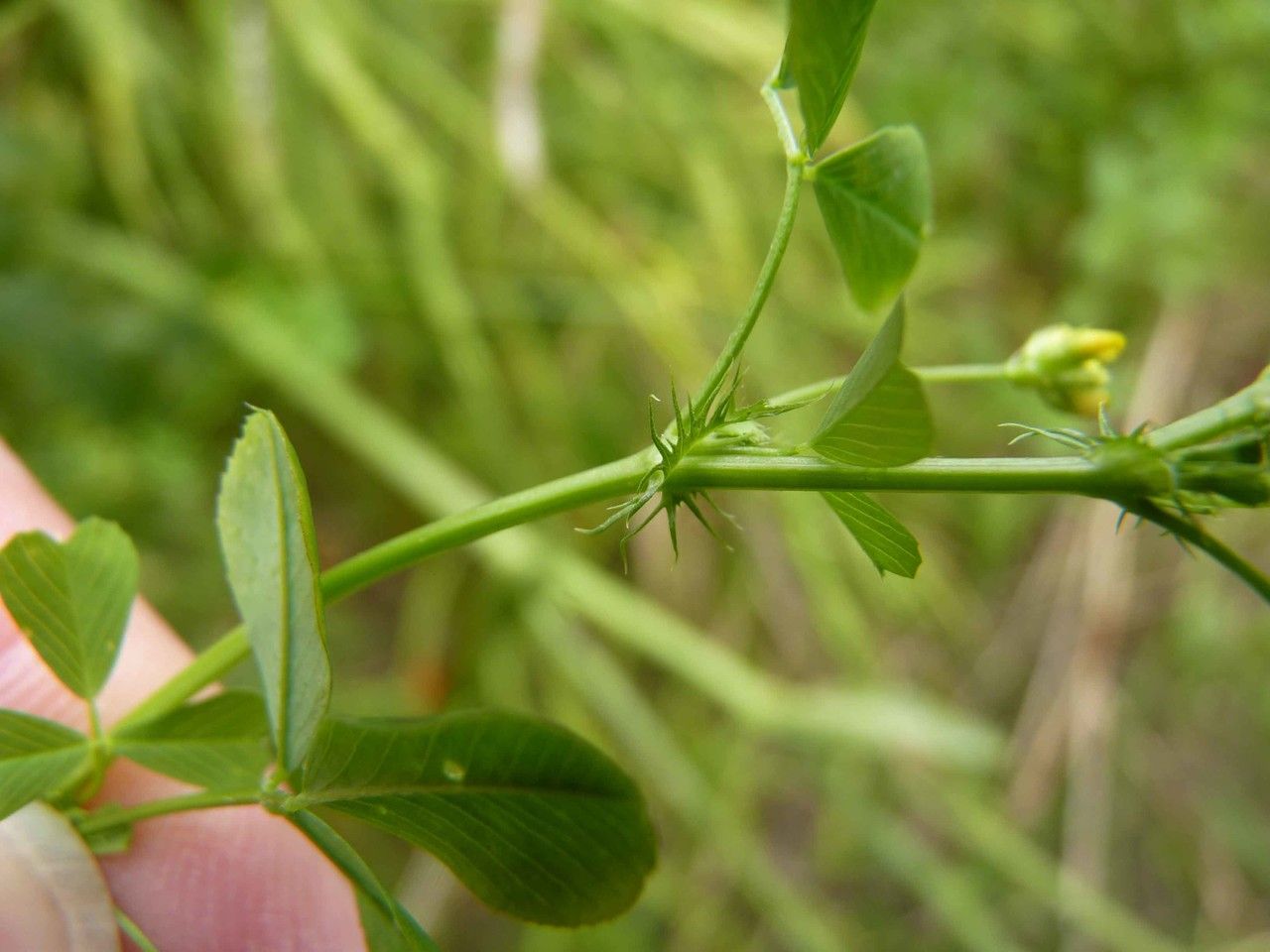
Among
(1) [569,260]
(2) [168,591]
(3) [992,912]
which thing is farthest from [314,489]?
(3) [992,912]

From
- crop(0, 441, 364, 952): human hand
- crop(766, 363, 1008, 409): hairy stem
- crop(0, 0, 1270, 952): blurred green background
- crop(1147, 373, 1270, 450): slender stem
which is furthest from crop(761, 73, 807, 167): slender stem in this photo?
crop(0, 0, 1270, 952): blurred green background

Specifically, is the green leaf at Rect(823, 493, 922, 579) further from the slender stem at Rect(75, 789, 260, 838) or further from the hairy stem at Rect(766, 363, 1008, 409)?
the slender stem at Rect(75, 789, 260, 838)

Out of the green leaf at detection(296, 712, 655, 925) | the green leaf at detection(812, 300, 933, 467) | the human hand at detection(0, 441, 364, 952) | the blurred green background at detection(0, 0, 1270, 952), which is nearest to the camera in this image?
the green leaf at detection(812, 300, 933, 467)

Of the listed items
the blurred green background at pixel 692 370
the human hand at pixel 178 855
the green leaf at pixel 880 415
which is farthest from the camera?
the blurred green background at pixel 692 370

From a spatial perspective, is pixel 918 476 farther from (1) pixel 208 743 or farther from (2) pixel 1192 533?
(1) pixel 208 743

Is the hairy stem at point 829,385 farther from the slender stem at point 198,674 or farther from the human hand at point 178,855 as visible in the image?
the human hand at point 178,855

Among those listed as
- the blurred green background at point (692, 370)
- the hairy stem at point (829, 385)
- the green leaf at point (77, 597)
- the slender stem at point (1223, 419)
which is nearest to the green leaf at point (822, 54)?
the hairy stem at point (829, 385)
